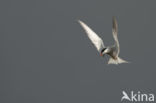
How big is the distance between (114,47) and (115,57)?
0.14 feet

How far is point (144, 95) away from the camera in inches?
139

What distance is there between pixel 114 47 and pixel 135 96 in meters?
2.03

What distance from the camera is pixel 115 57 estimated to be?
5.19ft

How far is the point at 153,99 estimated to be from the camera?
3584 millimetres

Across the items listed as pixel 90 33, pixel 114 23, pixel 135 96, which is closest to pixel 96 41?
pixel 90 33

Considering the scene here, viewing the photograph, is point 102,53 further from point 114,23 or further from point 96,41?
point 114,23

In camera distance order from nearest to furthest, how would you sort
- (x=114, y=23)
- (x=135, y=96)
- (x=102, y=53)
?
(x=114, y=23), (x=102, y=53), (x=135, y=96)

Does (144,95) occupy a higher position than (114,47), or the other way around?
(144,95)

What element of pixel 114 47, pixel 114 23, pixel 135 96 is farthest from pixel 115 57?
pixel 135 96

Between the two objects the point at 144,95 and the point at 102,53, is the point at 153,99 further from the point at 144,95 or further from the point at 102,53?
the point at 102,53

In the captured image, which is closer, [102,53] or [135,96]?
[102,53]

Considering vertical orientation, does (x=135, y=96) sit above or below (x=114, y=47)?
above

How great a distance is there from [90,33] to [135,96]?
201 centimetres

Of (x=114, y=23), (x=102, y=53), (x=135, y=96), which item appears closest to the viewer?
(x=114, y=23)
